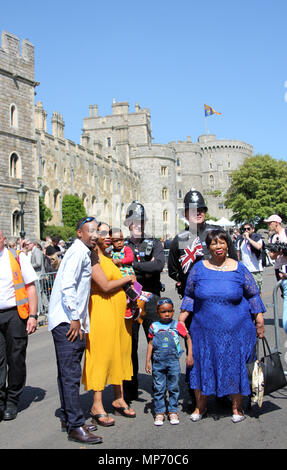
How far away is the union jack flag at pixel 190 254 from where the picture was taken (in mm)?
5383

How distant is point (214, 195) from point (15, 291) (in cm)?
→ 9307

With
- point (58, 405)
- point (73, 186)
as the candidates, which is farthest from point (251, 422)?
point (73, 186)

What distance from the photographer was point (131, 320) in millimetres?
5328

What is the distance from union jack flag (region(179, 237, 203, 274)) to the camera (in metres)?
5.38

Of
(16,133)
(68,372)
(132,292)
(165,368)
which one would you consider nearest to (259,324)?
(165,368)

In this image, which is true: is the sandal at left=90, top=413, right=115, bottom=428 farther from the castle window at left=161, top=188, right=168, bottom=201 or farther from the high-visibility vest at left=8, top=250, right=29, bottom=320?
the castle window at left=161, top=188, right=168, bottom=201

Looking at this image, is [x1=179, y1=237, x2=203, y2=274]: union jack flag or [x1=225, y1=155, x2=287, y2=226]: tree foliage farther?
[x1=225, y1=155, x2=287, y2=226]: tree foliage

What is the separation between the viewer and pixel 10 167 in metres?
28.9

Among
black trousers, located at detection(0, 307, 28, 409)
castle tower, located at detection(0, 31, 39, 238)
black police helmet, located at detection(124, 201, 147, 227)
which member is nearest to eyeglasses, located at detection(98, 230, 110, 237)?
black police helmet, located at detection(124, 201, 147, 227)

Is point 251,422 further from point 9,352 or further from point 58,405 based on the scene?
point 9,352

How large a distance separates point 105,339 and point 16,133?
84.3 feet

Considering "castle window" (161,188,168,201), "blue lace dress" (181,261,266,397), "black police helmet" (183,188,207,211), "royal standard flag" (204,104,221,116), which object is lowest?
"blue lace dress" (181,261,266,397)
